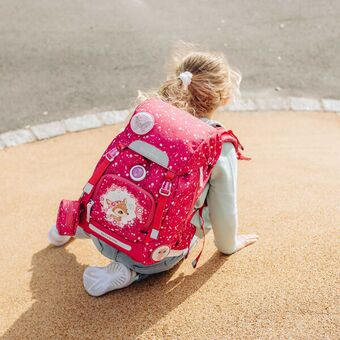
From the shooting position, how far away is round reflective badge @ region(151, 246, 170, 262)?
10.7ft

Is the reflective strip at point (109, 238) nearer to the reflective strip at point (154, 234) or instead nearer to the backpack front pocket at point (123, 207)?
the backpack front pocket at point (123, 207)

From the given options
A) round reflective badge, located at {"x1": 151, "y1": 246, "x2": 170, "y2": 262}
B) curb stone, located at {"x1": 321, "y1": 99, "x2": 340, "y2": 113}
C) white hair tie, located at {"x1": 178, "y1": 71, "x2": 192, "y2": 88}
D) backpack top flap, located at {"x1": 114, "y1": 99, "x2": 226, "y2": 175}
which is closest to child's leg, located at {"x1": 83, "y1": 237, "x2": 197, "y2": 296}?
round reflective badge, located at {"x1": 151, "y1": 246, "x2": 170, "y2": 262}

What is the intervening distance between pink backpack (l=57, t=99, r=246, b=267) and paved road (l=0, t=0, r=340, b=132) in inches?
132

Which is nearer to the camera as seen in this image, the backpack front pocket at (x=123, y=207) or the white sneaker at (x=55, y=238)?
the backpack front pocket at (x=123, y=207)

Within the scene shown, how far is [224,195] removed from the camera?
3367 mm

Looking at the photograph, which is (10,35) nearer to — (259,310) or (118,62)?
(118,62)

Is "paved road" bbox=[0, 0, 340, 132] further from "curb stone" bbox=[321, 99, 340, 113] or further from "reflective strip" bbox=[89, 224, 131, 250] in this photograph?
"reflective strip" bbox=[89, 224, 131, 250]

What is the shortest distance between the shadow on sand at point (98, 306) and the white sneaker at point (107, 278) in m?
0.08

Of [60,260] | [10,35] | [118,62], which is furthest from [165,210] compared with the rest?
[10,35]

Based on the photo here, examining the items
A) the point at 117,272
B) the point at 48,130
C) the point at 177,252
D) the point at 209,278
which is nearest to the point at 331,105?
the point at 48,130

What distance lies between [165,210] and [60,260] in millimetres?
1374

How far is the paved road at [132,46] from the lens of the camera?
6730 millimetres

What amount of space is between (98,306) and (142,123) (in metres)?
1.29

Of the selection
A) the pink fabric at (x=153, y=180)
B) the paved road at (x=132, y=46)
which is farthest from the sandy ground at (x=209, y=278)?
the paved road at (x=132, y=46)
